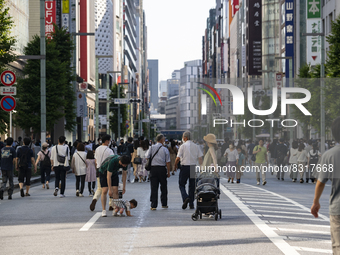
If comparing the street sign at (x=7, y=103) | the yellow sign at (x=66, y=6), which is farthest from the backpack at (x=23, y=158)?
the yellow sign at (x=66, y=6)

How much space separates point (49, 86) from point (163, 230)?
1227 inches

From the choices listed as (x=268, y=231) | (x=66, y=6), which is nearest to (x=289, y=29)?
(x=66, y=6)

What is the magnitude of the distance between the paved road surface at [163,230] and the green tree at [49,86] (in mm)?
24762

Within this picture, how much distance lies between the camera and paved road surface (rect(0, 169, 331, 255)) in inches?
349

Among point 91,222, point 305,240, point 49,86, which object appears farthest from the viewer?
point 49,86

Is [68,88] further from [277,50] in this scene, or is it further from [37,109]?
[277,50]

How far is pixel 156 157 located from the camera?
1495 centimetres

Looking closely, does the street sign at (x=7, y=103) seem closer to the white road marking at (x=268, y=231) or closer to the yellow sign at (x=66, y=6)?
the white road marking at (x=268, y=231)

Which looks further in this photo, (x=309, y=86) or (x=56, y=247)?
(x=309, y=86)

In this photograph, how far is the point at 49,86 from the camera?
40719 mm

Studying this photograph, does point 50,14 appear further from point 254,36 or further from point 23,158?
point 254,36

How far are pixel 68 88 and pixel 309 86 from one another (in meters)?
17.1

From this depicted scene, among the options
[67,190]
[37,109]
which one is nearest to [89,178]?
[67,190]

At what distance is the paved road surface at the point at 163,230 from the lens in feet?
29.1
